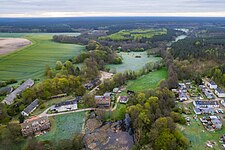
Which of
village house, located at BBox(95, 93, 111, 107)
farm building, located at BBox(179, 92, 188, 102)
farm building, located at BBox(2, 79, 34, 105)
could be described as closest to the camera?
village house, located at BBox(95, 93, 111, 107)

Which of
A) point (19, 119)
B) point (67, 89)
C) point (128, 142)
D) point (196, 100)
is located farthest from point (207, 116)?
point (19, 119)

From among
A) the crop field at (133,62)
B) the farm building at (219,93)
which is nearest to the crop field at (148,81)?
the crop field at (133,62)

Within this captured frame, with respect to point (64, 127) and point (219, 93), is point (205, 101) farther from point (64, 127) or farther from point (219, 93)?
point (64, 127)

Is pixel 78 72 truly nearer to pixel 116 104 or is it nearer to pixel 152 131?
pixel 116 104

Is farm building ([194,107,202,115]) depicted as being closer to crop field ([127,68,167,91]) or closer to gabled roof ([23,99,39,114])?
crop field ([127,68,167,91])

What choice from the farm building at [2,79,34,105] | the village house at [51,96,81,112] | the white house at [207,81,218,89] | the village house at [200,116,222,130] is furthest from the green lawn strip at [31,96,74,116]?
the white house at [207,81,218,89]

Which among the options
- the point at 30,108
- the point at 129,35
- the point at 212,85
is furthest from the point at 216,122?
the point at 129,35

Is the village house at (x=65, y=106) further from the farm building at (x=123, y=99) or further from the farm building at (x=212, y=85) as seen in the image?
the farm building at (x=212, y=85)
